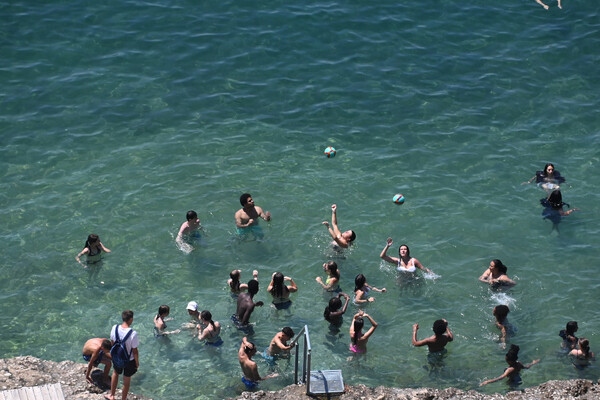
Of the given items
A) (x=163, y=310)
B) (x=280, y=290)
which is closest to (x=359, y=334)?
(x=280, y=290)

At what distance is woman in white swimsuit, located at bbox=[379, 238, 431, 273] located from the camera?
781 inches

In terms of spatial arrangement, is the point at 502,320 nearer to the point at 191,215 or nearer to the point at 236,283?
the point at 236,283

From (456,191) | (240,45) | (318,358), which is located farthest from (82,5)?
(318,358)

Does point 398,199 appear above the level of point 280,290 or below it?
above

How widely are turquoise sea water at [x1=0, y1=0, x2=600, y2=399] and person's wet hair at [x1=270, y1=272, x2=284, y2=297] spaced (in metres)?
0.62

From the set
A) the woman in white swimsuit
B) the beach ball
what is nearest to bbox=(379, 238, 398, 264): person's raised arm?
the woman in white swimsuit

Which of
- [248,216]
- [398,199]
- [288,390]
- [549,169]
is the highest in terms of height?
[549,169]

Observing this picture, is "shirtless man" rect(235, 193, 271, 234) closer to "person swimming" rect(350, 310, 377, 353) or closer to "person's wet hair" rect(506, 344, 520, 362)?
"person swimming" rect(350, 310, 377, 353)

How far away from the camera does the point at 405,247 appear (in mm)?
19828

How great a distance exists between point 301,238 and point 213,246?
8.18 ft

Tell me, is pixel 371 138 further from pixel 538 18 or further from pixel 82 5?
pixel 82 5

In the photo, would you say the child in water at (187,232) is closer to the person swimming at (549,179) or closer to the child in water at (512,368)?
the child in water at (512,368)

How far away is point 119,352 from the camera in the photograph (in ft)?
48.2

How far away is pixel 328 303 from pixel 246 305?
2.33 m
